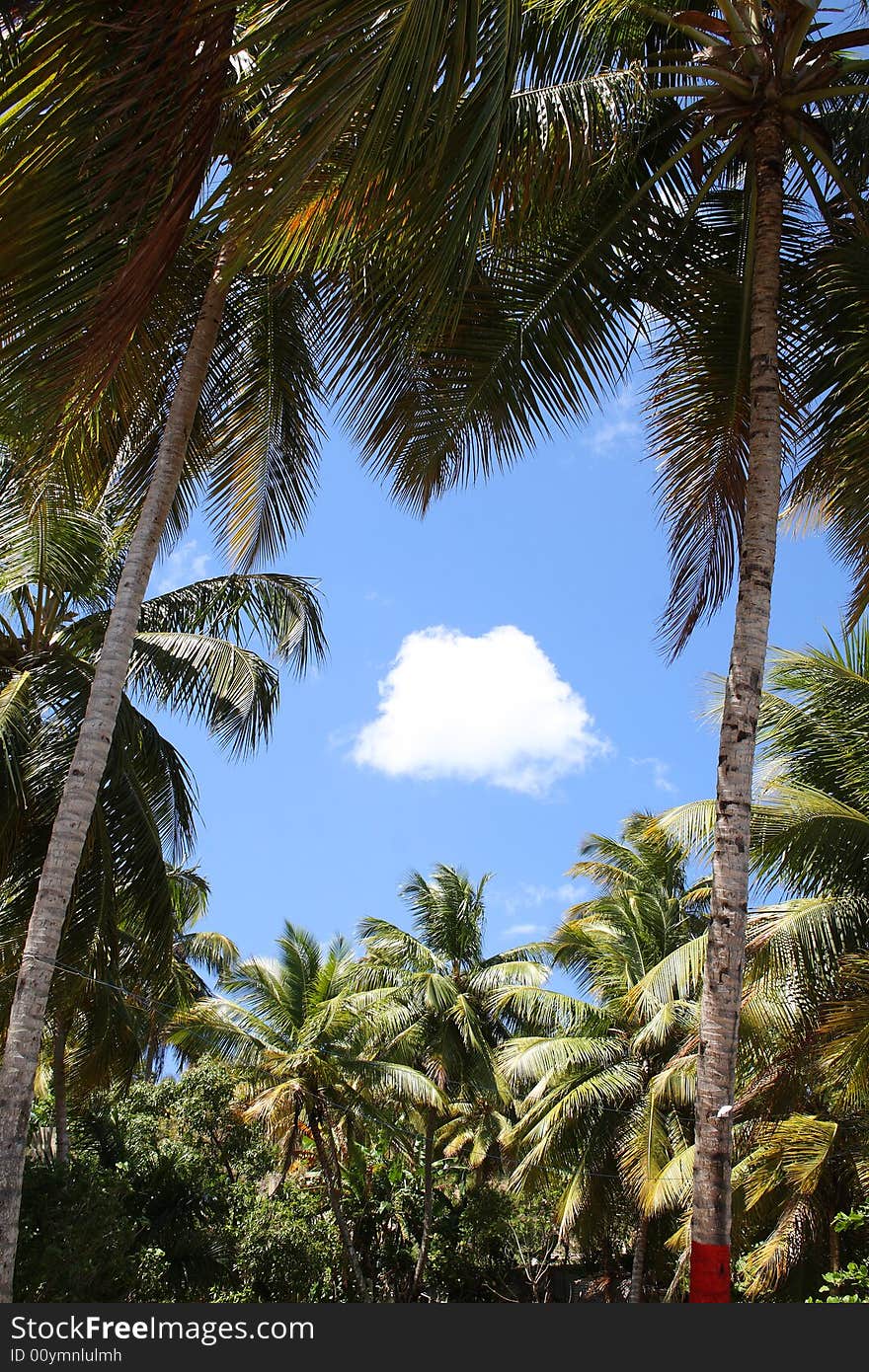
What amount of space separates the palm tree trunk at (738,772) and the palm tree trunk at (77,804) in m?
3.08

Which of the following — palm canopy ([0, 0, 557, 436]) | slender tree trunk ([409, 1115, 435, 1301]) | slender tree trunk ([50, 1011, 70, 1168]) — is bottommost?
slender tree trunk ([409, 1115, 435, 1301])

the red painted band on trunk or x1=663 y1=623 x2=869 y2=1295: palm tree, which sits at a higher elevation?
x1=663 y1=623 x2=869 y2=1295: palm tree

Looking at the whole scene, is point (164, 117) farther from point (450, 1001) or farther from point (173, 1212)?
point (450, 1001)

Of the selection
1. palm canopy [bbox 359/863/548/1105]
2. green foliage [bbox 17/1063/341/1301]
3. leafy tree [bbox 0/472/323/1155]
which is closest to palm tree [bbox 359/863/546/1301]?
palm canopy [bbox 359/863/548/1105]

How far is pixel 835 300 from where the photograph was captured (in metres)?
6.91

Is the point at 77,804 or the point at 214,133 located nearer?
the point at 214,133

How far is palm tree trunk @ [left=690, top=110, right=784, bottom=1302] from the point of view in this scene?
15.7 feet

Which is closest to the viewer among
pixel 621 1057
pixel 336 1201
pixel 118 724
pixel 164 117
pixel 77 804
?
pixel 164 117

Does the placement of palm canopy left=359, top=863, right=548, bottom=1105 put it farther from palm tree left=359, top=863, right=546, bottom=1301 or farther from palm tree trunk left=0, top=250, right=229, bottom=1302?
palm tree trunk left=0, top=250, right=229, bottom=1302

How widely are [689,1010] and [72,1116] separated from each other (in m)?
9.50

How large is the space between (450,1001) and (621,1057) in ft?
14.6

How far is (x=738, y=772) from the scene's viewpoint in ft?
18.1

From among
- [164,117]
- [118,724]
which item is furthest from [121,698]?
[164,117]

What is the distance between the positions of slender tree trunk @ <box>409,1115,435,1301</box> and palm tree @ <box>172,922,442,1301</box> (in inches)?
68.5
